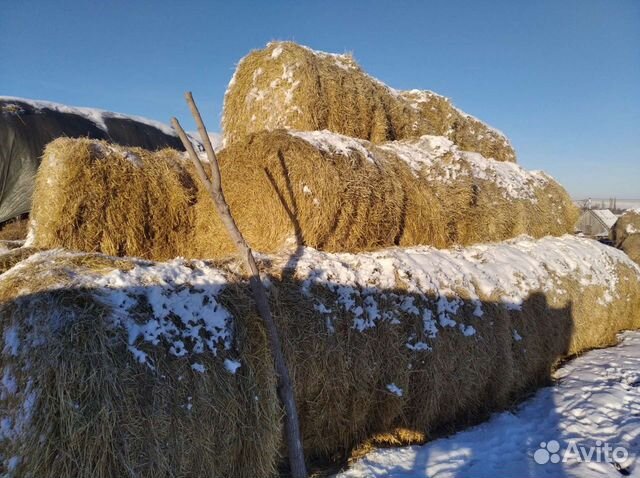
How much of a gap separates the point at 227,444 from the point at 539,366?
428 cm

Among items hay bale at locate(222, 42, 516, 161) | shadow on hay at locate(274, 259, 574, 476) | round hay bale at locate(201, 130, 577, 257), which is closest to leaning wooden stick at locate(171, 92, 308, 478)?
shadow on hay at locate(274, 259, 574, 476)

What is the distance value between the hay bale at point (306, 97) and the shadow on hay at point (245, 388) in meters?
2.59

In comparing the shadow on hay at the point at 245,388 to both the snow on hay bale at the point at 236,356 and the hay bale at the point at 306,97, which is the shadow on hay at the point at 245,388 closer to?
the snow on hay bale at the point at 236,356

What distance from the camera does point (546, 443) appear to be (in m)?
3.59

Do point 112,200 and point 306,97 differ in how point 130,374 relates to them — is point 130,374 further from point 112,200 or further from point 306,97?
point 306,97

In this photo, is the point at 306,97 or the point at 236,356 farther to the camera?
the point at 306,97

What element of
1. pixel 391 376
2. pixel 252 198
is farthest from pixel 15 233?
pixel 391 376

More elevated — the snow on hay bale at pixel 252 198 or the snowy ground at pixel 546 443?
the snow on hay bale at pixel 252 198

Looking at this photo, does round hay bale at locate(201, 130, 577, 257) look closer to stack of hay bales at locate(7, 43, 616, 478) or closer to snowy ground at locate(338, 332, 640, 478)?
stack of hay bales at locate(7, 43, 616, 478)

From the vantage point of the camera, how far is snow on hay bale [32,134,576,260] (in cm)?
384

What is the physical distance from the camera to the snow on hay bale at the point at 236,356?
201 centimetres

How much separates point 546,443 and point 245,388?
2811 millimetres

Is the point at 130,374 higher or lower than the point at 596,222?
lower

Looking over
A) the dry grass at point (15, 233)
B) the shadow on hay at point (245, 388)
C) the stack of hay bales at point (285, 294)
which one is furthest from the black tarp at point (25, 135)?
A: the shadow on hay at point (245, 388)
